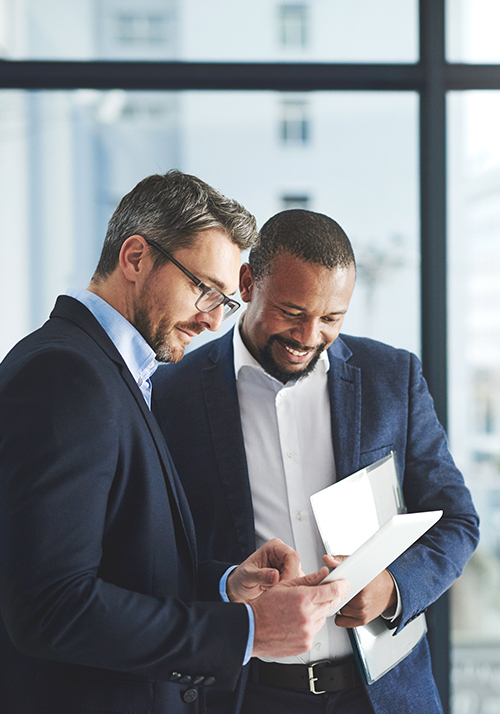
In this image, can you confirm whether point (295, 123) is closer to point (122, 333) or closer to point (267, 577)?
point (122, 333)

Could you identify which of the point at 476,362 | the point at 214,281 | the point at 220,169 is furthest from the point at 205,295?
the point at 476,362

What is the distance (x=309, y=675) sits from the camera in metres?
1.36

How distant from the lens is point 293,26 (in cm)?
202

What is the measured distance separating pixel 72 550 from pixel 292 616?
374mm

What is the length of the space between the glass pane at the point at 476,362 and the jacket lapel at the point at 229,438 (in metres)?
0.94

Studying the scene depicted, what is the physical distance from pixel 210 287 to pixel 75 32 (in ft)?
4.51

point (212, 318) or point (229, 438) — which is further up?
point (212, 318)

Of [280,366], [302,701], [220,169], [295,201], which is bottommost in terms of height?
[302,701]

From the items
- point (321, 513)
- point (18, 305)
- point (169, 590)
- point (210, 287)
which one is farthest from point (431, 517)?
point (18, 305)

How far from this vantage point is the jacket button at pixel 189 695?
42.4 inches

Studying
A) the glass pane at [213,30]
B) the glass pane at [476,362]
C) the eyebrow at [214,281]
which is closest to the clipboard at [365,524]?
the eyebrow at [214,281]

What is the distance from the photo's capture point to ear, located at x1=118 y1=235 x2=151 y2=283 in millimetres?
1148

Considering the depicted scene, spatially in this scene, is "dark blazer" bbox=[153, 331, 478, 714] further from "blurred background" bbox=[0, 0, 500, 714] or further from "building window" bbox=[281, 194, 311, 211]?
"building window" bbox=[281, 194, 311, 211]

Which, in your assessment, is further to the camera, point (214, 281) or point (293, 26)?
point (293, 26)
